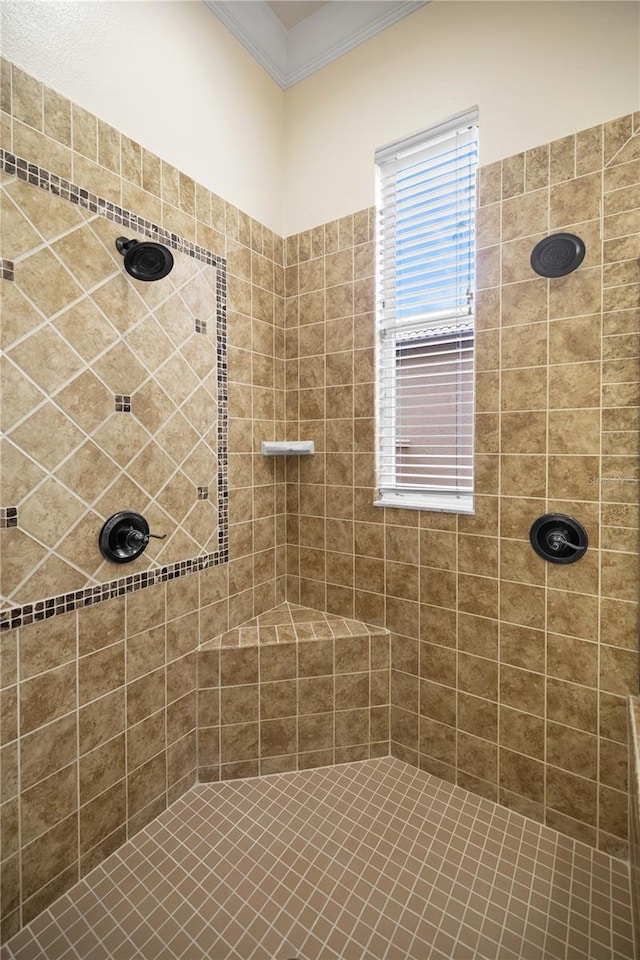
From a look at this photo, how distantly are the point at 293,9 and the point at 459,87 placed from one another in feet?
3.16

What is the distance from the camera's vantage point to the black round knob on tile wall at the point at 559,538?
144 cm

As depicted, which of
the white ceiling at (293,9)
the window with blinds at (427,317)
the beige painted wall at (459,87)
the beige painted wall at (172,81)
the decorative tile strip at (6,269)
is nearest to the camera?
the decorative tile strip at (6,269)

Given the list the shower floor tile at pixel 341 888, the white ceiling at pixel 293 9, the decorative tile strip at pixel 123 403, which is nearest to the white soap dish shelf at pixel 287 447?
the decorative tile strip at pixel 123 403

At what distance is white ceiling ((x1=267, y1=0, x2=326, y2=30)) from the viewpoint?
75.3 inches

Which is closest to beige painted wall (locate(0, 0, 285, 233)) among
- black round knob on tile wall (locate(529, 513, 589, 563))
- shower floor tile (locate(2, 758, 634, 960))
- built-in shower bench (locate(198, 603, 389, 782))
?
black round knob on tile wall (locate(529, 513, 589, 563))

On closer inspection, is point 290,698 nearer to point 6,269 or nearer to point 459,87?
point 6,269

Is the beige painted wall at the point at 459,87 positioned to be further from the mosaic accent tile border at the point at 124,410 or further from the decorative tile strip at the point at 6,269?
the decorative tile strip at the point at 6,269

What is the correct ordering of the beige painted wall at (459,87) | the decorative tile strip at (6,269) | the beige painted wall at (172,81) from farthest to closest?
the beige painted wall at (459,87)
the beige painted wall at (172,81)
the decorative tile strip at (6,269)

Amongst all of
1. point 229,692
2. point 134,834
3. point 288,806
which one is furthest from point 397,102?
point 134,834

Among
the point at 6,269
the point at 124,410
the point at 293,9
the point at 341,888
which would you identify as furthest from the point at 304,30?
the point at 341,888

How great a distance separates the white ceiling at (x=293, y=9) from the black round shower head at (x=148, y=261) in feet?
5.09

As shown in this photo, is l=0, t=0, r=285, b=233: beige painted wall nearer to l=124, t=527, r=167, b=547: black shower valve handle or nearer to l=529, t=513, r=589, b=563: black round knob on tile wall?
l=124, t=527, r=167, b=547: black shower valve handle

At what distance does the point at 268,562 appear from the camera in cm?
210

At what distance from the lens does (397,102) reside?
1789 mm
